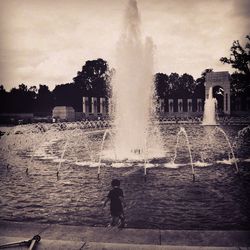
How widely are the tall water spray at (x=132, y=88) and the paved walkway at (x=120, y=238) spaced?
34.7ft

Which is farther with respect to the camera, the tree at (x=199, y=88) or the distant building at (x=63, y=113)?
the tree at (x=199, y=88)

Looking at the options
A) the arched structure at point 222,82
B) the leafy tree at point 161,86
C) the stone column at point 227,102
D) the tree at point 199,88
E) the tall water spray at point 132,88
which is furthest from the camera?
the tree at point 199,88

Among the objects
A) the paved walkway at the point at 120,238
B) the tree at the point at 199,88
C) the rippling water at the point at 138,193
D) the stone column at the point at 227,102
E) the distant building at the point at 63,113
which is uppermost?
the tree at the point at 199,88

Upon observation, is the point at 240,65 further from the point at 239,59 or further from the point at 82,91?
the point at 82,91

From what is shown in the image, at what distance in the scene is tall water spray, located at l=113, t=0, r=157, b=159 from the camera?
18750 mm

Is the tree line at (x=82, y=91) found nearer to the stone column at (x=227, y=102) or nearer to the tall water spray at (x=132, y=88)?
the stone column at (x=227, y=102)

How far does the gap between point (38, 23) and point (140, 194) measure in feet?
18.1

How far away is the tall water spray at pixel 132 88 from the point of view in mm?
18750

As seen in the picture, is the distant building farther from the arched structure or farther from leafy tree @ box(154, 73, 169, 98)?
leafy tree @ box(154, 73, 169, 98)

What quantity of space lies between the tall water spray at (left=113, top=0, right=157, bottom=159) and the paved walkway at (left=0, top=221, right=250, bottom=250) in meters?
10.6

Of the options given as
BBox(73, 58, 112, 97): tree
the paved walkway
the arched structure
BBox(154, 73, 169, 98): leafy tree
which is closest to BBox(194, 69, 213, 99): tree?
BBox(154, 73, 169, 98): leafy tree

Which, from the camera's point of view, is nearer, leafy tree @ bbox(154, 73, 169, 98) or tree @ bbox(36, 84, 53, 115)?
tree @ bbox(36, 84, 53, 115)

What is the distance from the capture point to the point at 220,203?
916cm

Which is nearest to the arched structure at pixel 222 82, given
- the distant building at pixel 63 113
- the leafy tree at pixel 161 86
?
the leafy tree at pixel 161 86
